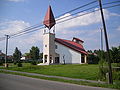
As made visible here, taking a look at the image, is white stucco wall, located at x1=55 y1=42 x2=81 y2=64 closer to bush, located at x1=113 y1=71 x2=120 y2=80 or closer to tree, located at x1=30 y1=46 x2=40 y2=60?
bush, located at x1=113 y1=71 x2=120 y2=80

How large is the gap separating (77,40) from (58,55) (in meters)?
17.9

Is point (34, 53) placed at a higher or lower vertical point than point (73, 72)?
higher

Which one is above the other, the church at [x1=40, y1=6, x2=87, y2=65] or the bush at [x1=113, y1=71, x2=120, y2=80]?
the church at [x1=40, y1=6, x2=87, y2=65]

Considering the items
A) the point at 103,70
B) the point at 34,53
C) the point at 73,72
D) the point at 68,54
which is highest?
the point at 34,53

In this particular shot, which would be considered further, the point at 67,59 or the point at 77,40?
the point at 77,40

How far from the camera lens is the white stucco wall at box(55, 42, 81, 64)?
52594mm

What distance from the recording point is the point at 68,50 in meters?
53.3

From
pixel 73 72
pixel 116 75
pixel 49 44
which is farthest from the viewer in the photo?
pixel 49 44

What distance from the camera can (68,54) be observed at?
53094mm

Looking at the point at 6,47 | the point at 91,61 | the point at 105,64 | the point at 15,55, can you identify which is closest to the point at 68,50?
the point at 91,61

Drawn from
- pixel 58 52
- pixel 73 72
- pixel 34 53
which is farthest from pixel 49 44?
pixel 34 53

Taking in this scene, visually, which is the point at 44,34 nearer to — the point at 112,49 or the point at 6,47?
the point at 6,47

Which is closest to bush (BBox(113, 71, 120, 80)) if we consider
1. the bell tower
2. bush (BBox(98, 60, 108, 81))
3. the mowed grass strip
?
bush (BBox(98, 60, 108, 81))

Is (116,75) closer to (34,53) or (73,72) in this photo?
(73,72)
